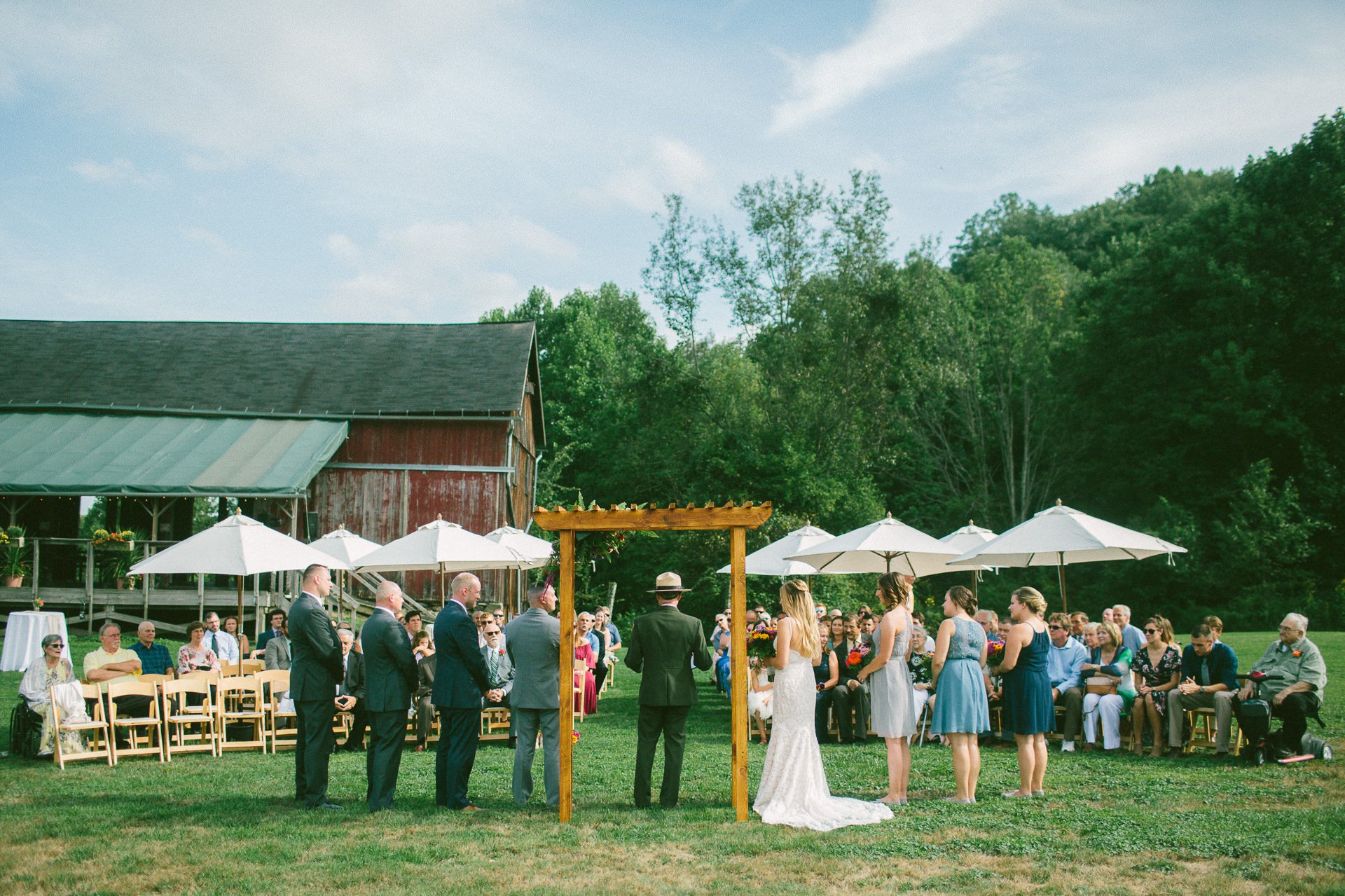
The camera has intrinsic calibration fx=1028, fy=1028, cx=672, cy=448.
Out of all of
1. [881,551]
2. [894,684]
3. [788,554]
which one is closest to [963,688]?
[894,684]

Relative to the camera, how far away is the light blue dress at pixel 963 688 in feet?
25.2

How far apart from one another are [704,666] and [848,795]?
1637mm

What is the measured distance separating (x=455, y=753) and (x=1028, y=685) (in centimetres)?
439

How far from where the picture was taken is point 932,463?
39750 millimetres

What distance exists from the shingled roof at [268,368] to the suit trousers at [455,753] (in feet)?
61.5

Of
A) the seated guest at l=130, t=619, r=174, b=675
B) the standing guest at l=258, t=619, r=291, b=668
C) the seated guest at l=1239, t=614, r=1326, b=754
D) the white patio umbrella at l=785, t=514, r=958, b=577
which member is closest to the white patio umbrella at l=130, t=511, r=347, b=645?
the standing guest at l=258, t=619, r=291, b=668

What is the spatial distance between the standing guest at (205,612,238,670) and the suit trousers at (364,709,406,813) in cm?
629

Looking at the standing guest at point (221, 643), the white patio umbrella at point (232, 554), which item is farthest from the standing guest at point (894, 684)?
the standing guest at point (221, 643)

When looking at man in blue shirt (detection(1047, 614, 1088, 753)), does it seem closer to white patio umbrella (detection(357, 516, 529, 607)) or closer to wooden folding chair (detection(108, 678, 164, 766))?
white patio umbrella (detection(357, 516, 529, 607))

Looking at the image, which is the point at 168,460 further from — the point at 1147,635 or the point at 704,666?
the point at 1147,635

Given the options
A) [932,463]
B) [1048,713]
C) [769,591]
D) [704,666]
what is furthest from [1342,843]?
[932,463]

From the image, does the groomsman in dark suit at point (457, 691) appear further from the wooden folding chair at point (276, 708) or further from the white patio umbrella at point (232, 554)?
the white patio umbrella at point (232, 554)

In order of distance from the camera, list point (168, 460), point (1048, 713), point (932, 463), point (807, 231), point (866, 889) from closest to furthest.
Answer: point (866, 889)
point (1048, 713)
point (168, 460)
point (807, 231)
point (932, 463)

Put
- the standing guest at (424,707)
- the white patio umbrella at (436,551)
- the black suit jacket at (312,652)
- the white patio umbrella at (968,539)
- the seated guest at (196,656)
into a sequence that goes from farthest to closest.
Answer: the white patio umbrella at (968,539)
the white patio umbrella at (436,551)
the seated guest at (196,656)
the standing guest at (424,707)
the black suit jacket at (312,652)
